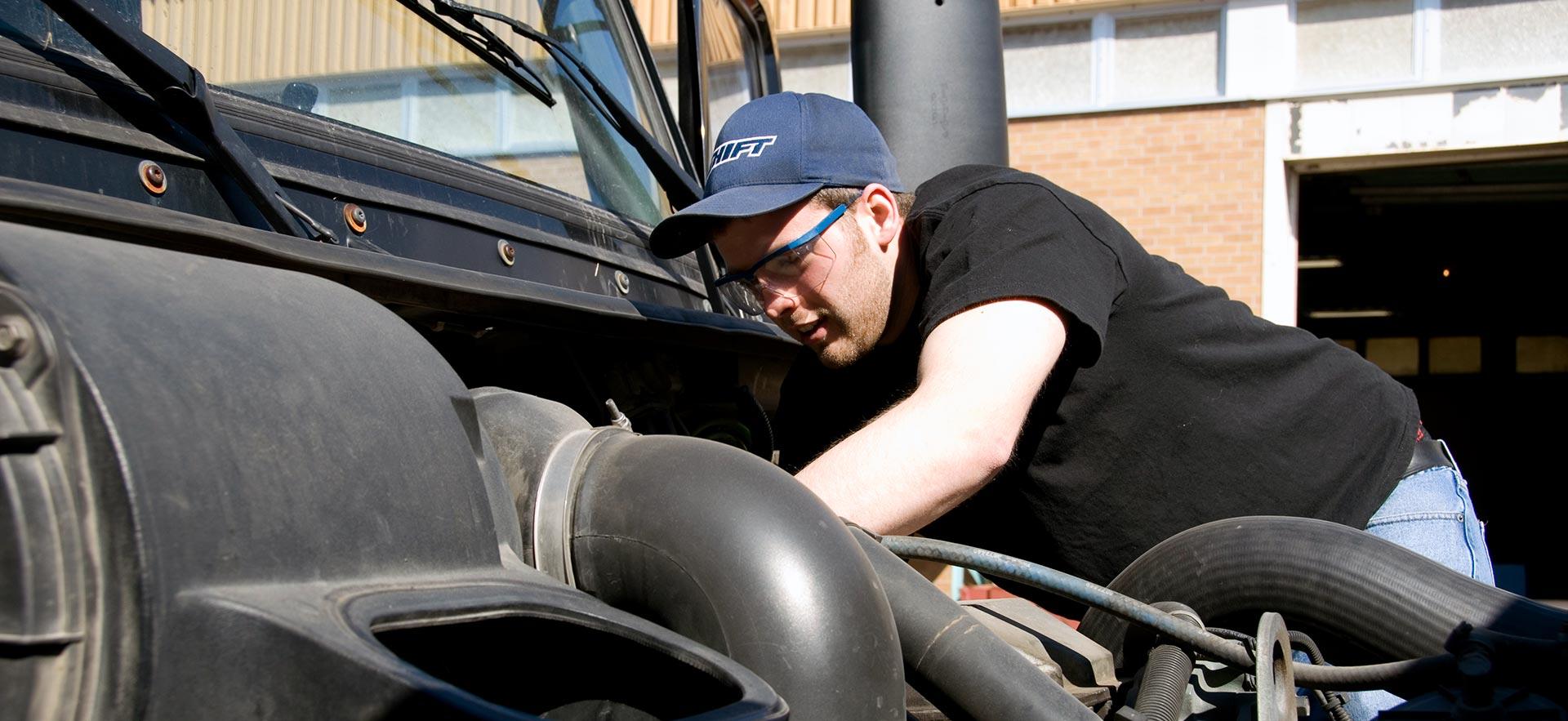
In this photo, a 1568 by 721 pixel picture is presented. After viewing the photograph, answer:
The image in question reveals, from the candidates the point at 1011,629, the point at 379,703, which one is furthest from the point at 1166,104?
the point at 379,703

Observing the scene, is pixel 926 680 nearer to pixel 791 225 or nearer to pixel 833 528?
pixel 833 528

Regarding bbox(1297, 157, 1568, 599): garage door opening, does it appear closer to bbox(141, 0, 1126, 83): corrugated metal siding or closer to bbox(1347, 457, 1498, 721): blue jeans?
bbox(1347, 457, 1498, 721): blue jeans

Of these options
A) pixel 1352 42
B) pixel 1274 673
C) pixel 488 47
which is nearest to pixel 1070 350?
pixel 1274 673

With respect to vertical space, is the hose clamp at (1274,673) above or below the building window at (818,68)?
below

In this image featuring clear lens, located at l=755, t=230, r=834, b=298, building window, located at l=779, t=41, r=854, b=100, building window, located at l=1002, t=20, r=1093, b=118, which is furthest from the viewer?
building window, located at l=779, t=41, r=854, b=100

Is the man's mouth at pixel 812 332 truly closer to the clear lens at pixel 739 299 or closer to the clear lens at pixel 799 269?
the clear lens at pixel 799 269

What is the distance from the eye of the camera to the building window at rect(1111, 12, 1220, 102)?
10727mm

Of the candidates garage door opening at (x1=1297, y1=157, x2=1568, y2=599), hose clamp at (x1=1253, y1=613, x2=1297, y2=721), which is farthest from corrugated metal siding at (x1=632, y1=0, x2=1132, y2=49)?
hose clamp at (x1=1253, y1=613, x2=1297, y2=721)

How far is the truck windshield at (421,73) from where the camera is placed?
1.78 m

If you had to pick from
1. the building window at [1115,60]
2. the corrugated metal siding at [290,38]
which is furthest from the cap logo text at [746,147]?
the building window at [1115,60]

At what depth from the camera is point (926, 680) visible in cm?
129

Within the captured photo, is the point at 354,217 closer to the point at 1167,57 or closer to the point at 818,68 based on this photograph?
the point at 1167,57

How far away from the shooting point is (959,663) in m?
1.28

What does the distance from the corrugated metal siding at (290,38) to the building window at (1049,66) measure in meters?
9.47
